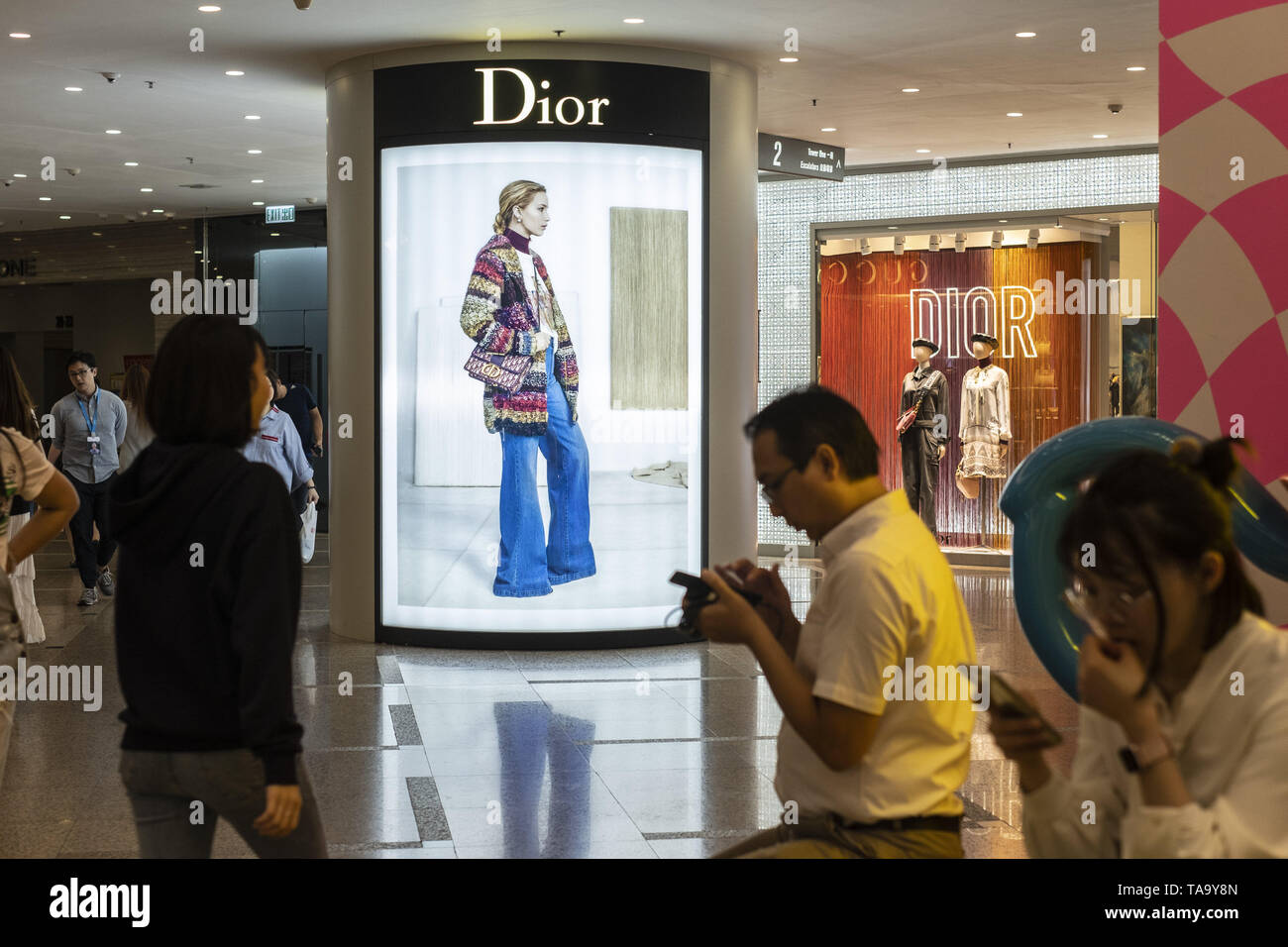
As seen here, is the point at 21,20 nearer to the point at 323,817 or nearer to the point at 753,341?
the point at 753,341

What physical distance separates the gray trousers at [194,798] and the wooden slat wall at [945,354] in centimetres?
1183

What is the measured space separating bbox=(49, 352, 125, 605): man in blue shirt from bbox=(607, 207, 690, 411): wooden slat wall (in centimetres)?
411

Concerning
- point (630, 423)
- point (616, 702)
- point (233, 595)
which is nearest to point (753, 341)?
point (630, 423)

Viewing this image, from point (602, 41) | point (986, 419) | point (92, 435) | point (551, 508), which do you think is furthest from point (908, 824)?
point (986, 419)

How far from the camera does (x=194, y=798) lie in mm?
2277

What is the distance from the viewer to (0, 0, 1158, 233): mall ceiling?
7.91m

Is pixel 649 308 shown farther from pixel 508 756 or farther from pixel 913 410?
pixel 913 410

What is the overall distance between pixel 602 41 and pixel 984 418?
6.50 m

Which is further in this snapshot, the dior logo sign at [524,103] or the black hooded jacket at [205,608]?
the dior logo sign at [524,103]

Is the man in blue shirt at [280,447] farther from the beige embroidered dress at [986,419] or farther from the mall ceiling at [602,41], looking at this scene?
the beige embroidered dress at [986,419]

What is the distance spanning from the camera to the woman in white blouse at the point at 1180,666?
1.60 meters

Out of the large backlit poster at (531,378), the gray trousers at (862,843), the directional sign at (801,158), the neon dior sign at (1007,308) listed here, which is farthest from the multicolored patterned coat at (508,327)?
the neon dior sign at (1007,308)

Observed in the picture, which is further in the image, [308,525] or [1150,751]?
[308,525]

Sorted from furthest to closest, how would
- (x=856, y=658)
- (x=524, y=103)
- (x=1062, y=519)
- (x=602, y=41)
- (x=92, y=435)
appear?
(x=92, y=435), (x=602, y=41), (x=524, y=103), (x=1062, y=519), (x=856, y=658)
